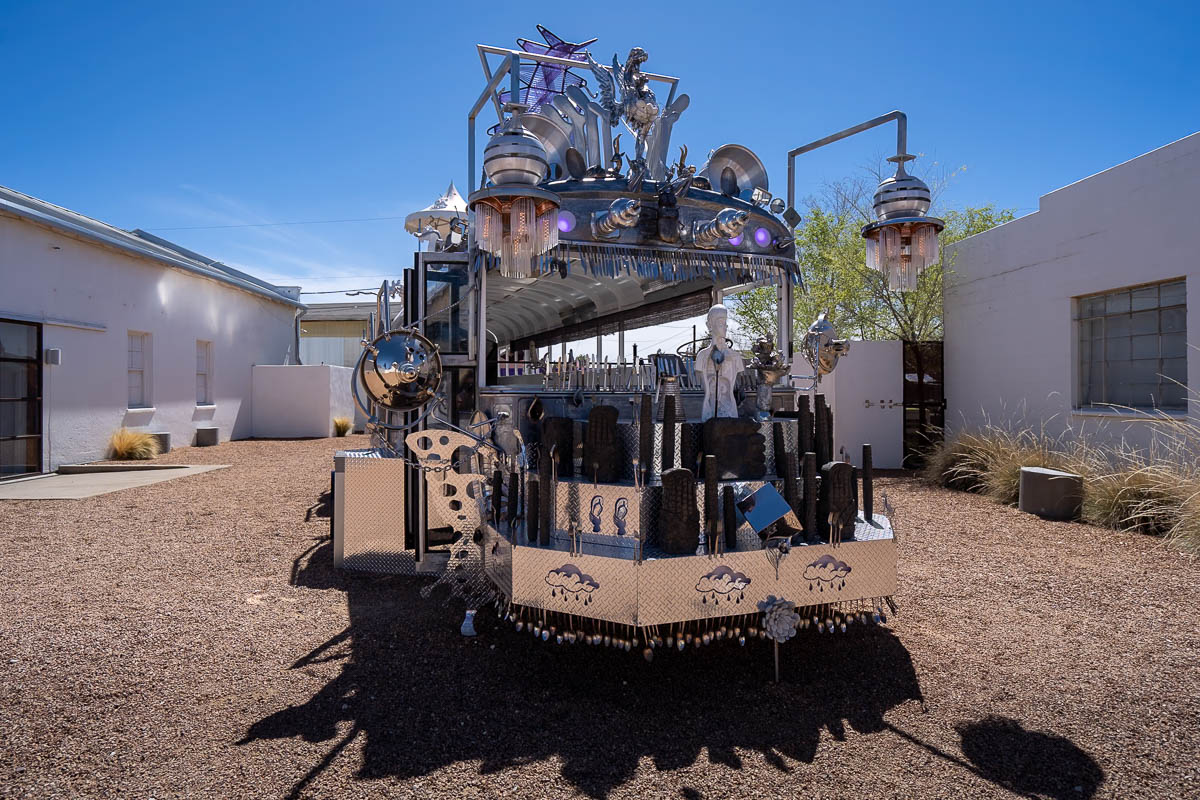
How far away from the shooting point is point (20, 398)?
11.4 metres

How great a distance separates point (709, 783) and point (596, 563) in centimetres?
114

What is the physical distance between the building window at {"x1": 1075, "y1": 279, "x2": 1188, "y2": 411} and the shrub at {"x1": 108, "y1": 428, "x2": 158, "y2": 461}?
16.4 meters

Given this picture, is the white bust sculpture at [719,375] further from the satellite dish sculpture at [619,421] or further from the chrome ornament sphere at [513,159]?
the chrome ornament sphere at [513,159]

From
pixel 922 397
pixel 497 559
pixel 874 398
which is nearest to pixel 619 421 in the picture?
pixel 497 559

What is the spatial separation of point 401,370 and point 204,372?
15.0 m

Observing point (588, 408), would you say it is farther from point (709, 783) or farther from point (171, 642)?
point (171, 642)

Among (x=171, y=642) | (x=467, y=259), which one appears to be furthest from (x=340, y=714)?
(x=467, y=259)

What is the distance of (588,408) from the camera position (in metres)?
4.90

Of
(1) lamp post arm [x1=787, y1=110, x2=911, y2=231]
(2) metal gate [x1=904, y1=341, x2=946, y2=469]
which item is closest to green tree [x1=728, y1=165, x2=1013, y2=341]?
(2) metal gate [x1=904, y1=341, x2=946, y2=469]

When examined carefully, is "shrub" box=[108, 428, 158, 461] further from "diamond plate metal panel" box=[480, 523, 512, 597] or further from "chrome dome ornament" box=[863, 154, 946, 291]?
"chrome dome ornament" box=[863, 154, 946, 291]

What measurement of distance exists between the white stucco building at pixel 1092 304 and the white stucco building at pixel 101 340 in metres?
15.7

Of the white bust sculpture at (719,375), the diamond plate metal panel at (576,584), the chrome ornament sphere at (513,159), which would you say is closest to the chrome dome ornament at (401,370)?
the chrome ornament sphere at (513,159)

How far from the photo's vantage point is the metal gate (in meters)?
13.4

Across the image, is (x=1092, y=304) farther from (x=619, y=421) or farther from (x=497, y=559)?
(x=497, y=559)
